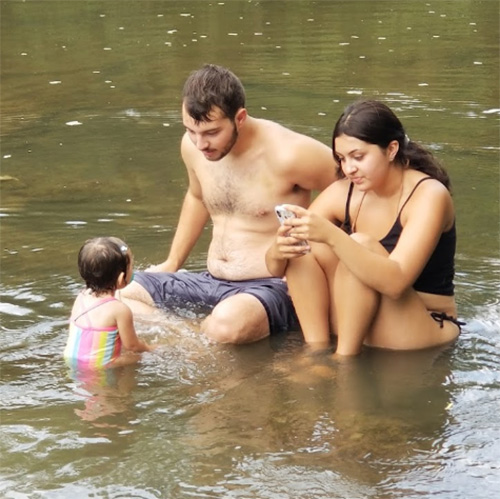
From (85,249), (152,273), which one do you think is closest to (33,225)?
(152,273)

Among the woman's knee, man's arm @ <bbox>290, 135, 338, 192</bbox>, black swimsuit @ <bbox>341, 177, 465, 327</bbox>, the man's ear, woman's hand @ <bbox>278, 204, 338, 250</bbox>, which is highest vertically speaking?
the man's ear

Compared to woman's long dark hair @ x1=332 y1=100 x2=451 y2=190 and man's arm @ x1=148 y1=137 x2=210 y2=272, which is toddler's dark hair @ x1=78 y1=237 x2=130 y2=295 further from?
woman's long dark hair @ x1=332 y1=100 x2=451 y2=190

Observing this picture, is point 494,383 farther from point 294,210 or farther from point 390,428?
point 294,210

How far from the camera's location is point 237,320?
461cm

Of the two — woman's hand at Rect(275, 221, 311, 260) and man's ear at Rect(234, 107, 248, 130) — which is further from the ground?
man's ear at Rect(234, 107, 248, 130)

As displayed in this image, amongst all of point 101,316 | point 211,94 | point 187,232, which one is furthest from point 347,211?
point 101,316

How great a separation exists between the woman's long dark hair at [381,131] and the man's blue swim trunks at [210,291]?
685mm

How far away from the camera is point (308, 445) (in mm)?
3666

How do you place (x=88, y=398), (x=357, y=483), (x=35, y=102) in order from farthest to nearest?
(x=35, y=102) < (x=88, y=398) < (x=357, y=483)

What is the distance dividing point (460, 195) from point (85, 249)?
3.02 metres

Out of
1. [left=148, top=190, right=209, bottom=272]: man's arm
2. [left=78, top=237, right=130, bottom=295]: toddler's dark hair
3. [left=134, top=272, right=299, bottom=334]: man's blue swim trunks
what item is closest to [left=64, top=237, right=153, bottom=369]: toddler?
[left=78, top=237, right=130, bottom=295]: toddler's dark hair

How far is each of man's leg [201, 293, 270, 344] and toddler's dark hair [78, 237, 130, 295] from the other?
17.9 inches

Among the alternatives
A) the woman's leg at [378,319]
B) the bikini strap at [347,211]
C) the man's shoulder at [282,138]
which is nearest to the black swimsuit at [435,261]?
the bikini strap at [347,211]

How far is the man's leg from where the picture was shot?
461cm
